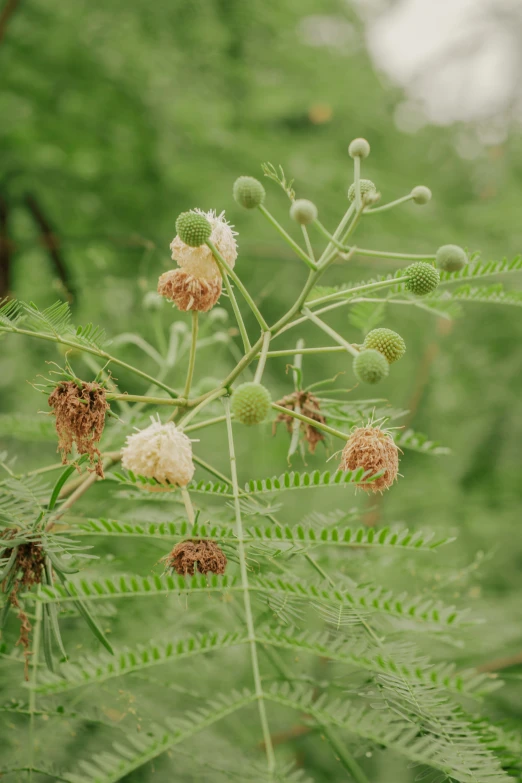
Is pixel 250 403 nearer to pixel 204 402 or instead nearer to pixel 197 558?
pixel 204 402

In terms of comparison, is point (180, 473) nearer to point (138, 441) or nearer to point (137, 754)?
point (138, 441)

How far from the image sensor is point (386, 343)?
1.33 m

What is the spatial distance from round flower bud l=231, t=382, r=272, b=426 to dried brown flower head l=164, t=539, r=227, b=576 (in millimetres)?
254

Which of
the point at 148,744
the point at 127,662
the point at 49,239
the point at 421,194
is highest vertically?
the point at 49,239

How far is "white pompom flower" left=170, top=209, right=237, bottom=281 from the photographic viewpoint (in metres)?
1.40

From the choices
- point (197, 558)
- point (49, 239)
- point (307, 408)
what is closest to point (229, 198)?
point (49, 239)

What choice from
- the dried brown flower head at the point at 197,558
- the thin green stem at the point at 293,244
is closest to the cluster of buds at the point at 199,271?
the thin green stem at the point at 293,244

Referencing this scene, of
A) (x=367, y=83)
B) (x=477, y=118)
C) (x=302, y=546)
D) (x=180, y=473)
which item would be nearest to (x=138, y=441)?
(x=180, y=473)

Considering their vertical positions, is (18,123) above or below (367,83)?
below

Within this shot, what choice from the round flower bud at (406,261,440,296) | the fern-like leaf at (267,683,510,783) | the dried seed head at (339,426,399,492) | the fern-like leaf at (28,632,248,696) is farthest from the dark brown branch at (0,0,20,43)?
the fern-like leaf at (267,683,510,783)

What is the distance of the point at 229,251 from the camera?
1.42 metres

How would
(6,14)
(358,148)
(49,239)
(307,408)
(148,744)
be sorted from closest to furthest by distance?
(148,744) < (358,148) < (307,408) < (6,14) < (49,239)

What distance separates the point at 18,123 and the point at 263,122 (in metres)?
1.68

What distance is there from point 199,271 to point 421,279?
0.49 metres
